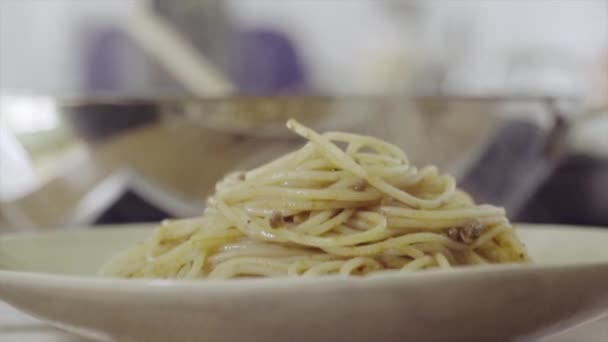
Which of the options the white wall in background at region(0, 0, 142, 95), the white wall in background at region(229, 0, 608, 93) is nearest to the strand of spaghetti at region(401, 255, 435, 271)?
the white wall in background at region(229, 0, 608, 93)

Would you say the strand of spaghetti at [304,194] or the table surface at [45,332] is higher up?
the strand of spaghetti at [304,194]

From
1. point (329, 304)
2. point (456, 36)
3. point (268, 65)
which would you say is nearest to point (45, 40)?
point (268, 65)

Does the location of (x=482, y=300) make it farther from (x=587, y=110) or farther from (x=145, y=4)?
(x=145, y=4)

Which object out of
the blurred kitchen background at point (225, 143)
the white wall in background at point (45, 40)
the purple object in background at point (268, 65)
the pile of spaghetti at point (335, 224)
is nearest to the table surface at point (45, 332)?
the pile of spaghetti at point (335, 224)

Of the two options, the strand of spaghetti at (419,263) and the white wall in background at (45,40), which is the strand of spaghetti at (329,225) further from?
the white wall in background at (45,40)

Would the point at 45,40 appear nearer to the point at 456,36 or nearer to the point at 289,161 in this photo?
the point at 456,36

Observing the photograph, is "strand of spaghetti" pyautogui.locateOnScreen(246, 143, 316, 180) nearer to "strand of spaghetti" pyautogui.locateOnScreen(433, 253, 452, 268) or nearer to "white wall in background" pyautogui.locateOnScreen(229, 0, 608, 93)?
"strand of spaghetti" pyautogui.locateOnScreen(433, 253, 452, 268)
